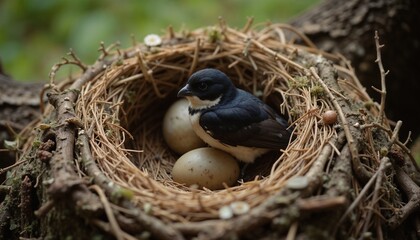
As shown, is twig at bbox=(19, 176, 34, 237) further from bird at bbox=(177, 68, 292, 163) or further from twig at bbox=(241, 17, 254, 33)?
twig at bbox=(241, 17, 254, 33)

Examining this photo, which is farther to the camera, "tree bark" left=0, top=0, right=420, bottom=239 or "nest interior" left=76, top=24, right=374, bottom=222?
"nest interior" left=76, top=24, right=374, bottom=222

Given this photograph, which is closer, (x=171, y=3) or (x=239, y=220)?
(x=239, y=220)

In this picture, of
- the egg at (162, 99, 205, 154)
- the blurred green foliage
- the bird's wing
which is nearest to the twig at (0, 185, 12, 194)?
the egg at (162, 99, 205, 154)

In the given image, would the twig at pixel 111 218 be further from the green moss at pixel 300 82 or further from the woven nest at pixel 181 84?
the green moss at pixel 300 82

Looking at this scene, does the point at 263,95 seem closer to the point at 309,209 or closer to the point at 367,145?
the point at 367,145

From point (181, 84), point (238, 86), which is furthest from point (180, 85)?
point (238, 86)

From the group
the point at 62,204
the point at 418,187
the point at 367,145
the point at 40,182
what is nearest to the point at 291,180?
the point at 367,145
